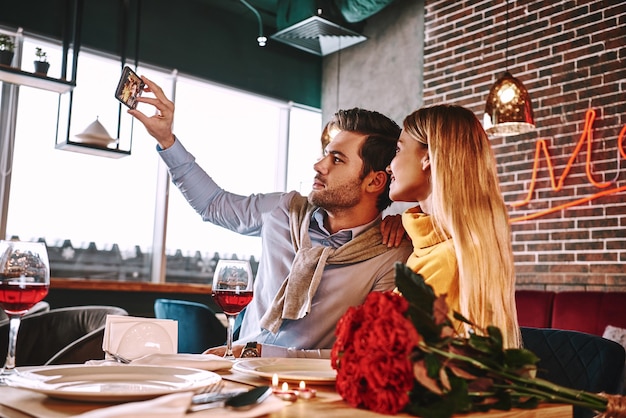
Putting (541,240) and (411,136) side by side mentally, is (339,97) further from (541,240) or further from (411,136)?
(411,136)

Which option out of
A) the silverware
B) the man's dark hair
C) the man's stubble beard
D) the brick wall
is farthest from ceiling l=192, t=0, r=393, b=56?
the silverware

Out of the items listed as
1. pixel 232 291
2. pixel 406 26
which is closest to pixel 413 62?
pixel 406 26

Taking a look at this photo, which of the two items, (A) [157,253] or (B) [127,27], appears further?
(A) [157,253]

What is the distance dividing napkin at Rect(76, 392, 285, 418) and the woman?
0.51m

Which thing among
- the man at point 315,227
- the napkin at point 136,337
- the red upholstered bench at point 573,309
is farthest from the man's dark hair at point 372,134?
the red upholstered bench at point 573,309

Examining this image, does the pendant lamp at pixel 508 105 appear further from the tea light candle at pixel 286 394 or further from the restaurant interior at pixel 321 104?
the tea light candle at pixel 286 394

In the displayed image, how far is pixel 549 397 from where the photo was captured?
2.70 ft

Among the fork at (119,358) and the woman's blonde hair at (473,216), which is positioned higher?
the woman's blonde hair at (473,216)

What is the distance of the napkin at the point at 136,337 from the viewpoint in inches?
46.6

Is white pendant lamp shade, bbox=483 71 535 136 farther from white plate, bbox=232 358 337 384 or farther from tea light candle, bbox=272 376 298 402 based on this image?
tea light candle, bbox=272 376 298 402

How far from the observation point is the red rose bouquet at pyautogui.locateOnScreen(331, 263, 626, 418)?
0.73 metres

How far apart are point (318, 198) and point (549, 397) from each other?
1236 mm

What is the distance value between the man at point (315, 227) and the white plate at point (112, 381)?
0.71m

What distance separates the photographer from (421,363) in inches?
28.9
